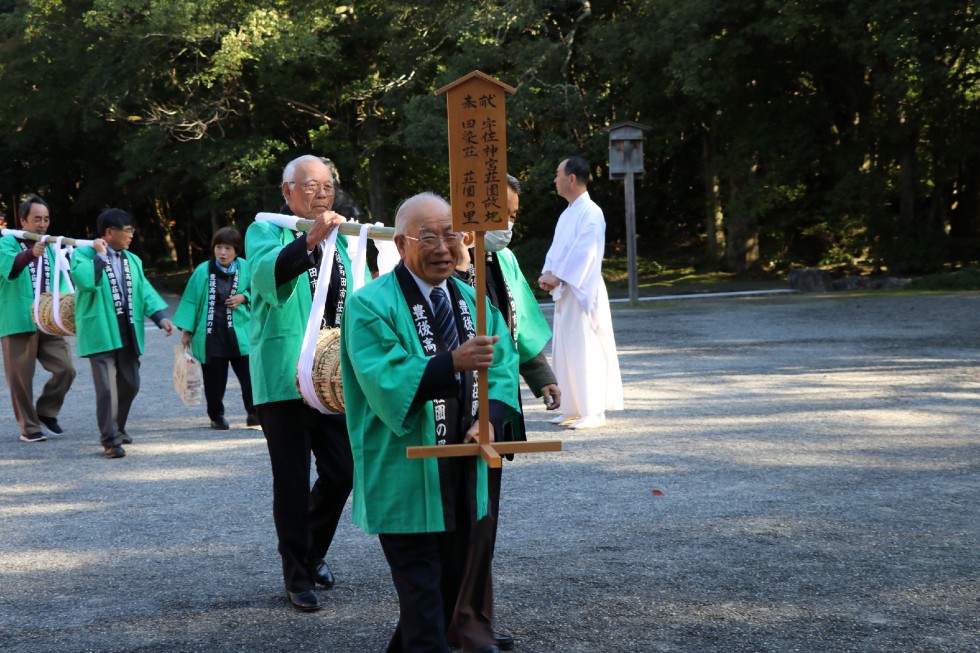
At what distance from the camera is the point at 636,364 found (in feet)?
38.9

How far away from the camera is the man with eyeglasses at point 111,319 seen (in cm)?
774

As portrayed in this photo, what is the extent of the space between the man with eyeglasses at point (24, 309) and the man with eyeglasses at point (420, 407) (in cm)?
591

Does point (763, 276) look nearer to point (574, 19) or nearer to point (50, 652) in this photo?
point (574, 19)

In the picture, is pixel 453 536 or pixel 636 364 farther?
pixel 636 364

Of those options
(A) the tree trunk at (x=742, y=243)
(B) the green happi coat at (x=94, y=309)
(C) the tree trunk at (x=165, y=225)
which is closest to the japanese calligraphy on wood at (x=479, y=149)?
(B) the green happi coat at (x=94, y=309)

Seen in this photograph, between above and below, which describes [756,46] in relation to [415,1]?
below

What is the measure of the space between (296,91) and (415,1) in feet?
16.9

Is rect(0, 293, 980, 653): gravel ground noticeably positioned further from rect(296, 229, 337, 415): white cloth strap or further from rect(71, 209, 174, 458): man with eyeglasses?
rect(296, 229, 337, 415): white cloth strap

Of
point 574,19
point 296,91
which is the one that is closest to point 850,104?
point 574,19

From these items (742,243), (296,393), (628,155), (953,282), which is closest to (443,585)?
(296,393)

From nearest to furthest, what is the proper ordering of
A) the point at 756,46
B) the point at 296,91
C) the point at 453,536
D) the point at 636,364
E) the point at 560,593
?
the point at 453,536 < the point at 560,593 < the point at 636,364 < the point at 756,46 < the point at 296,91

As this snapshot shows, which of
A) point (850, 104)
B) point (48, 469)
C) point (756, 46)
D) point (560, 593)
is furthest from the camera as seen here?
point (850, 104)

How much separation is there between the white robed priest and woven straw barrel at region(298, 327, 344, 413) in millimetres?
4210

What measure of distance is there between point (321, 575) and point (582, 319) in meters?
4.34
